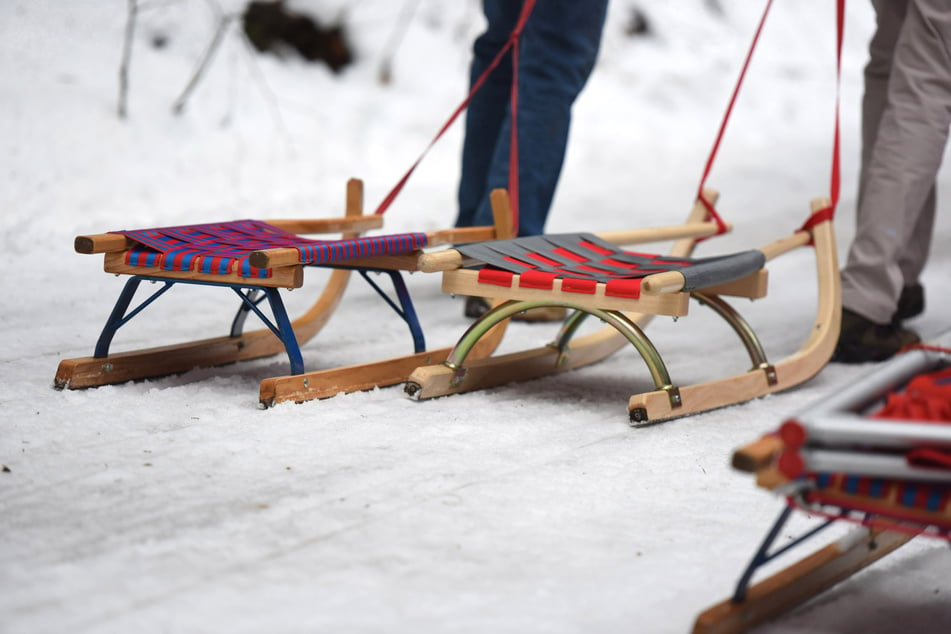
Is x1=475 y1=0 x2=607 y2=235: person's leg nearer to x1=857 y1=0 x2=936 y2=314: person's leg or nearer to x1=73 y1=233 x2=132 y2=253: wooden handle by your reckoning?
x1=857 y1=0 x2=936 y2=314: person's leg

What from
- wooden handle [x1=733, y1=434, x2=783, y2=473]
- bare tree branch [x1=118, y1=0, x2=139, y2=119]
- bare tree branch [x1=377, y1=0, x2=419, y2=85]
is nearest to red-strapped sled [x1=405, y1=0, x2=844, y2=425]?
wooden handle [x1=733, y1=434, x2=783, y2=473]

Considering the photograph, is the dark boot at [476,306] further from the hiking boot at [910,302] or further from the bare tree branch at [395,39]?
the bare tree branch at [395,39]

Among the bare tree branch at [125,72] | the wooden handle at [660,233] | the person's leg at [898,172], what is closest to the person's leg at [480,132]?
the wooden handle at [660,233]

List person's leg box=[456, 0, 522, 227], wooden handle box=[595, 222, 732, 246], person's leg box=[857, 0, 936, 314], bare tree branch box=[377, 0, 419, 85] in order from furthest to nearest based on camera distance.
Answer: bare tree branch box=[377, 0, 419, 85] < person's leg box=[456, 0, 522, 227] < person's leg box=[857, 0, 936, 314] < wooden handle box=[595, 222, 732, 246]

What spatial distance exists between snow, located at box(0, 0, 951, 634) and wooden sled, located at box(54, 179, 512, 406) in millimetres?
49

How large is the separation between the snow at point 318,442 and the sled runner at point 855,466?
0.18 ft

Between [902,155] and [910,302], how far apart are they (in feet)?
1.73

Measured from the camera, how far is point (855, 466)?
983 mm

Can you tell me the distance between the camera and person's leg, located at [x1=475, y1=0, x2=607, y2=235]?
8.94 ft

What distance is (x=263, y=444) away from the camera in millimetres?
1656

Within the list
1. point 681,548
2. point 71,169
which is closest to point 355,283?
point 71,169

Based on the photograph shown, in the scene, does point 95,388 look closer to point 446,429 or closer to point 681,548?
point 446,429

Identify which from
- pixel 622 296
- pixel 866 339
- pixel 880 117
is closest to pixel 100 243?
pixel 622 296

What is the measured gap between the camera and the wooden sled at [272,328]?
1831 mm
